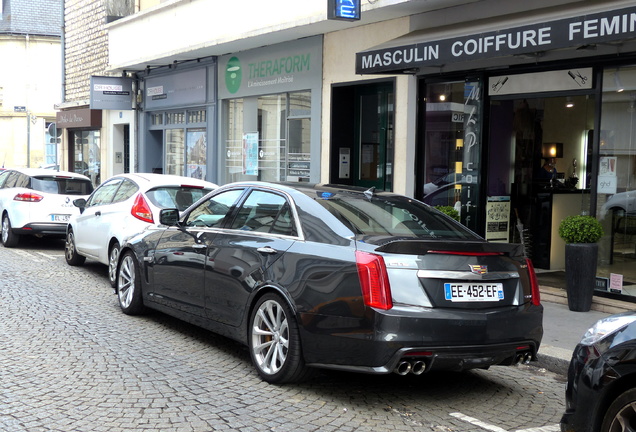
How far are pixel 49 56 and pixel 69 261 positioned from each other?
40559mm

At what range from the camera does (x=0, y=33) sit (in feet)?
156

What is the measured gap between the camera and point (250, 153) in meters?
16.8

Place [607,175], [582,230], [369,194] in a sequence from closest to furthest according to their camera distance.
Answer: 1. [369,194]
2. [582,230]
3. [607,175]

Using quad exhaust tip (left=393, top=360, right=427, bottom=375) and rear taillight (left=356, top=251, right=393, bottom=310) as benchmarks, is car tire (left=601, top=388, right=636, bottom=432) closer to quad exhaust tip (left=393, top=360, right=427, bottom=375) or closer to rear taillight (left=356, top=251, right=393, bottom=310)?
quad exhaust tip (left=393, top=360, right=427, bottom=375)

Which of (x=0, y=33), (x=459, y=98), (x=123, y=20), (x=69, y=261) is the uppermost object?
(x=0, y=33)

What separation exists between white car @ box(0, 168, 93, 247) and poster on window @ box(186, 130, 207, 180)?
A: 471 centimetres

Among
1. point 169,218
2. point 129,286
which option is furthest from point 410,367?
point 129,286

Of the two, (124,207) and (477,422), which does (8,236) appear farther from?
(477,422)

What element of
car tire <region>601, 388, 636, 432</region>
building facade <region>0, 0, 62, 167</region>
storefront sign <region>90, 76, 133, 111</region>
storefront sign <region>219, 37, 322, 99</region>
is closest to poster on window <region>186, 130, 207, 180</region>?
storefront sign <region>219, 37, 322, 99</region>

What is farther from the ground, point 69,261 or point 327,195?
point 327,195

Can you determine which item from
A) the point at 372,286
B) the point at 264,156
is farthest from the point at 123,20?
the point at 372,286

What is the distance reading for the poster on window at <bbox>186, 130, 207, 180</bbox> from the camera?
18766mm

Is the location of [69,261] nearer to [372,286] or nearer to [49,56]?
[372,286]

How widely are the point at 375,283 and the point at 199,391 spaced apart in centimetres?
160
